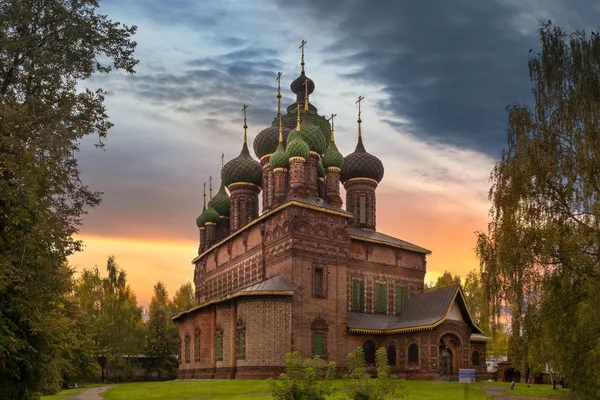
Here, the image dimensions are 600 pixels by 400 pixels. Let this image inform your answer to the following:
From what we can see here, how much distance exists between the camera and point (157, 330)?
49656 millimetres

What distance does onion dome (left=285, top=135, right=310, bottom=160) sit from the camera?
105ft

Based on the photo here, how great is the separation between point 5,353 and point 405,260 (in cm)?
2458

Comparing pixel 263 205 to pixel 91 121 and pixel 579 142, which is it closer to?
pixel 91 121

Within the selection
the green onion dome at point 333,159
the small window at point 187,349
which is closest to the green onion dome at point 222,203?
the green onion dome at point 333,159

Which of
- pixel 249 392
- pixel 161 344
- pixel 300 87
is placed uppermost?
pixel 300 87

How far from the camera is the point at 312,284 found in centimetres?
2916

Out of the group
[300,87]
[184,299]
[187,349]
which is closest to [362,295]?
[187,349]

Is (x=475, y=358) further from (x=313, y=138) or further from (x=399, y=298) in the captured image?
(x=313, y=138)

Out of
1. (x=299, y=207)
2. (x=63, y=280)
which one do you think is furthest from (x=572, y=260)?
(x=299, y=207)

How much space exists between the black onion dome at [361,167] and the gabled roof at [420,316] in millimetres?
7992

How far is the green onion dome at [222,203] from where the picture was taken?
1661 inches

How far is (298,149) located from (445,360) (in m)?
12.5

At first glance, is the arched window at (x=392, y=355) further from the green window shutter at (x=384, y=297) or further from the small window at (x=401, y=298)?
the small window at (x=401, y=298)

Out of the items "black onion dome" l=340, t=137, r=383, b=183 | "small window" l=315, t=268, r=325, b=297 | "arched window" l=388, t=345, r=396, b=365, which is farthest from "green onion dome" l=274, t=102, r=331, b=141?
"arched window" l=388, t=345, r=396, b=365
